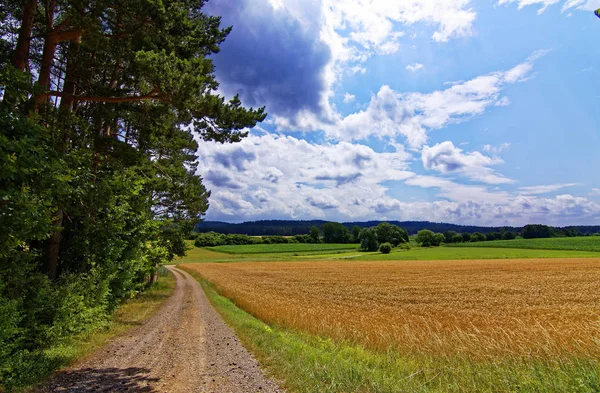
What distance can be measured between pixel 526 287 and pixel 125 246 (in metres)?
28.4

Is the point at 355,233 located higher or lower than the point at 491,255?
higher

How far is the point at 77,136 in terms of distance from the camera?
10.3 metres

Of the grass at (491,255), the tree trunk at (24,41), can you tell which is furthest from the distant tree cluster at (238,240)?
the tree trunk at (24,41)

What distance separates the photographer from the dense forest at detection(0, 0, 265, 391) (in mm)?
6895

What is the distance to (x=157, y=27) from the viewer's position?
9.83m

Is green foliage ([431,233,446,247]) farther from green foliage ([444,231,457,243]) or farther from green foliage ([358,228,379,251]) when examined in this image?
green foliage ([358,228,379,251])

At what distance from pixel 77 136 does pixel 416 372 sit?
1146cm

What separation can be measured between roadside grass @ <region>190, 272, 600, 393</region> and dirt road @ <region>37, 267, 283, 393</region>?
2.53ft

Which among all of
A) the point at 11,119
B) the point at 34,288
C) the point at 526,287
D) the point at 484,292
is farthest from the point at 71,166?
the point at 526,287

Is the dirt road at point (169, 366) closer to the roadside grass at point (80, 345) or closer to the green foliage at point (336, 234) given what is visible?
the roadside grass at point (80, 345)

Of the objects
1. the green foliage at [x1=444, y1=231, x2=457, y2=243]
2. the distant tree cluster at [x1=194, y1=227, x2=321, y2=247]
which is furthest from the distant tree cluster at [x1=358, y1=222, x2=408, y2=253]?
the distant tree cluster at [x1=194, y1=227, x2=321, y2=247]

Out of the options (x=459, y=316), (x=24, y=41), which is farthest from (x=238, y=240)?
(x=24, y=41)

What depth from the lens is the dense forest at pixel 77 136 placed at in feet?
22.6

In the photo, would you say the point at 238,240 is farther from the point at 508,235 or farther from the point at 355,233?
the point at 508,235
